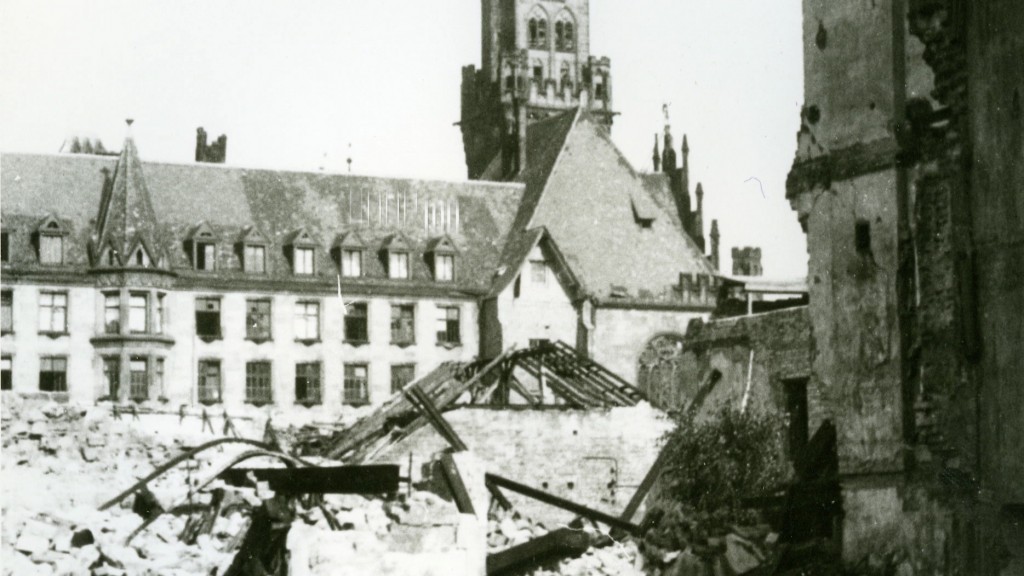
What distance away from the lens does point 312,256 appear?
5103 cm

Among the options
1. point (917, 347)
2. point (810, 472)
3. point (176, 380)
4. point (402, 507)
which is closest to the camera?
point (917, 347)

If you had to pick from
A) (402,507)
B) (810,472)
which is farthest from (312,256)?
(810,472)

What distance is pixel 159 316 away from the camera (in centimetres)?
4834

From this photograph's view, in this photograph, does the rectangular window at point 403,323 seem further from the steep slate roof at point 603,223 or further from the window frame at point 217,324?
the window frame at point 217,324

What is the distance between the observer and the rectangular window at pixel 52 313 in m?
47.8

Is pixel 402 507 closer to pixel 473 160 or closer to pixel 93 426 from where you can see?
pixel 93 426

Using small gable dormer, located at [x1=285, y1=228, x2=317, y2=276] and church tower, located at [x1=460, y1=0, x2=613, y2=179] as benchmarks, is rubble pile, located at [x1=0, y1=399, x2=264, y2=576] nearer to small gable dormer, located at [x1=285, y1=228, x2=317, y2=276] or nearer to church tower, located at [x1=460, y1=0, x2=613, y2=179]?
small gable dormer, located at [x1=285, y1=228, x2=317, y2=276]

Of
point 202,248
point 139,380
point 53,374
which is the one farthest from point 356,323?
point 53,374

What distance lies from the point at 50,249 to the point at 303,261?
25.4ft

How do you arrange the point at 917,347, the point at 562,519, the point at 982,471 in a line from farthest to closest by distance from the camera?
the point at 562,519 → the point at 917,347 → the point at 982,471

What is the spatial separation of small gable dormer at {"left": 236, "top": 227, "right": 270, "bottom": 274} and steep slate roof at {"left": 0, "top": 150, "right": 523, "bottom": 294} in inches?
7.1

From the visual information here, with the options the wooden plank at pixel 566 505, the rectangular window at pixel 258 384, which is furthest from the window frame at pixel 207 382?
the wooden plank at pixel 566 505

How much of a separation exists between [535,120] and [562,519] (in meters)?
33.8

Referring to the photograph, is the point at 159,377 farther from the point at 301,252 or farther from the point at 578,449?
the point at 578,449
